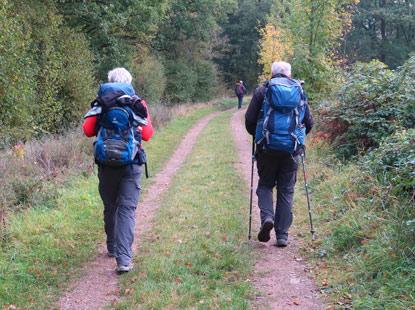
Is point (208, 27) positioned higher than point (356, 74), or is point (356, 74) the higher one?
point (208, 27)

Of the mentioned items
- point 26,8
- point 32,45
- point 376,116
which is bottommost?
point 376,116

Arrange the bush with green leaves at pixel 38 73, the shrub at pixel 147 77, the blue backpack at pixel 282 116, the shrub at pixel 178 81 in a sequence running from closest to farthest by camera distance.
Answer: the blue backpack at pixel 282 116, the bush with green leaves at pixel 38 73, the shrub at pixel 147 77, the shrub at pixel 178 81

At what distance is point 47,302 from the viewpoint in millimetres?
3879

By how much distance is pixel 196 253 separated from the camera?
4.86m

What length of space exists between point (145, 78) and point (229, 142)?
37.8ft

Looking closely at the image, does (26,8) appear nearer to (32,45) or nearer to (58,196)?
(32,45)

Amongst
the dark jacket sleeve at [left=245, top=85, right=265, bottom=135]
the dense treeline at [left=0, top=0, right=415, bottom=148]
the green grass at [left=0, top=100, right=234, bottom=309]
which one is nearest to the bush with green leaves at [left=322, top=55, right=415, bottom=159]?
the dark jacket sleeve at [left=245, top=85, right=265, bottom=135]

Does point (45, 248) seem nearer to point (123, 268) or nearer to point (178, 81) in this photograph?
point (123, 268)

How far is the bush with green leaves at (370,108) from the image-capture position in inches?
282

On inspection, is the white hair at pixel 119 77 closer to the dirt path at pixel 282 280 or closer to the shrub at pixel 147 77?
the dirt path at pixel 282 280

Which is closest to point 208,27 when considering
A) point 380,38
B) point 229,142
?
point 229,142

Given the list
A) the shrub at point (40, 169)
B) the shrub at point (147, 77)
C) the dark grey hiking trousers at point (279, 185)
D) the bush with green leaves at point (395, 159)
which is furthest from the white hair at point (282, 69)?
the shrub at point (147, 77)

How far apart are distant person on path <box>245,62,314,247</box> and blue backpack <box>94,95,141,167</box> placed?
157cm

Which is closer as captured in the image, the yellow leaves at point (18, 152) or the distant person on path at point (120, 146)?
the distant person on path at point (120, 146)
